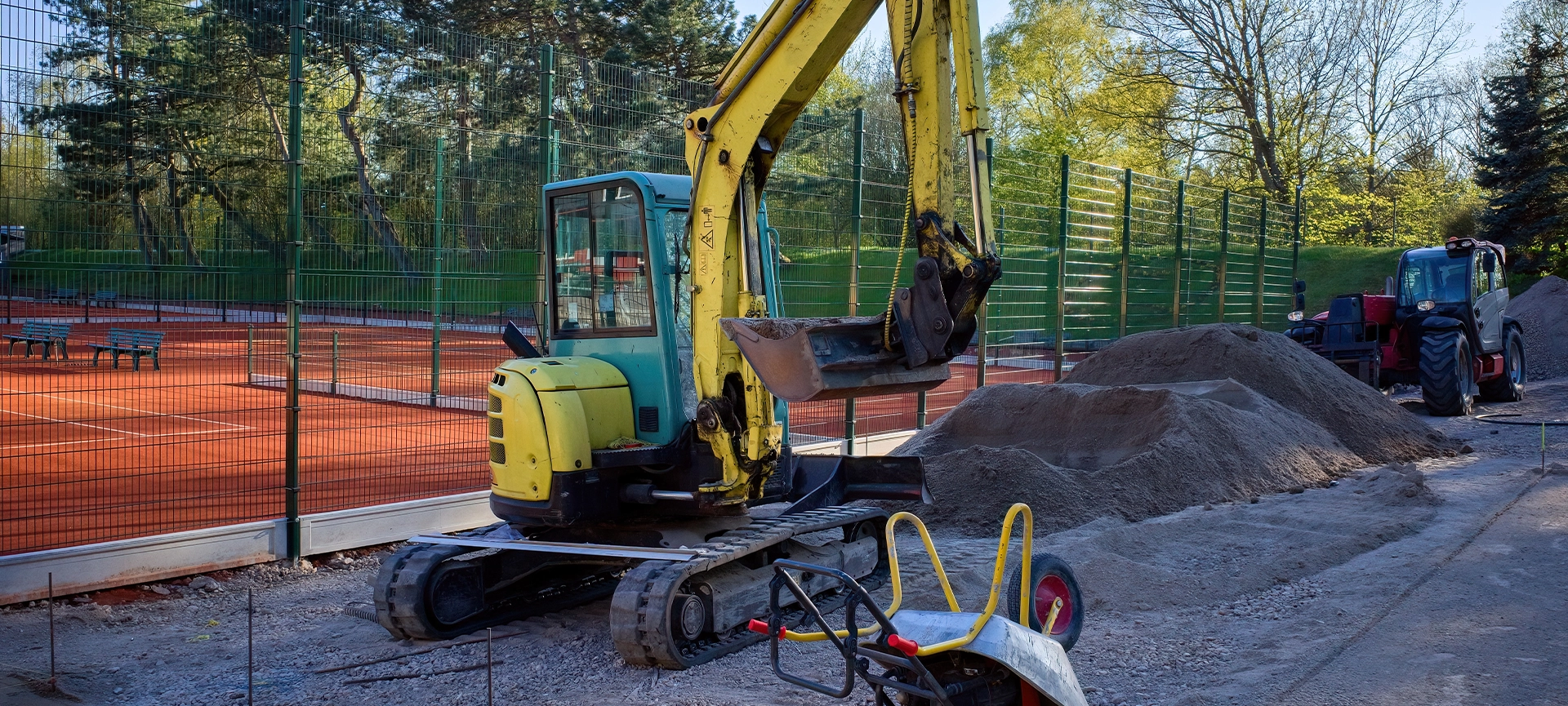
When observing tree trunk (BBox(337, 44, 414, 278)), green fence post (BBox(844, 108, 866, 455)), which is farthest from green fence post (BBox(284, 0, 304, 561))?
green fence post (BBox(844, 108, 866, 455))

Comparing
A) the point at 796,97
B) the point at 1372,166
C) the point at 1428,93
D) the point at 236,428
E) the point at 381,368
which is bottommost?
the point at 236,428

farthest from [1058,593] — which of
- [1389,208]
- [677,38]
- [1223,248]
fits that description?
[1389,208]

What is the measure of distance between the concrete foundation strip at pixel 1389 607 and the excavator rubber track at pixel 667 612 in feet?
8.05

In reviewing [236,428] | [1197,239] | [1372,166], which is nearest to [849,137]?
[236,428]

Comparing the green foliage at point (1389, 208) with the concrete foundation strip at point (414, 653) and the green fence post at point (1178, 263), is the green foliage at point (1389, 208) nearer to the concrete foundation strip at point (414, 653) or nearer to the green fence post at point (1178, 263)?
the green fence post at point (1178, 263)

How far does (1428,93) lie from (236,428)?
37246 mm

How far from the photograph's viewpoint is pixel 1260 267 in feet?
72.1

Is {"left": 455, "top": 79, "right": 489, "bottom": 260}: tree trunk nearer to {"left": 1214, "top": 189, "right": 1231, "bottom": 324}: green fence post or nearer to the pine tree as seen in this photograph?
{"left": 1214, "top": 189, "right": 1231, "bottom": 324}: green fence post

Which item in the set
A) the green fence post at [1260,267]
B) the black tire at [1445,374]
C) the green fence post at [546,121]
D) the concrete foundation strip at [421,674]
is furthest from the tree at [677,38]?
the concrete foundation strip at [421,674]

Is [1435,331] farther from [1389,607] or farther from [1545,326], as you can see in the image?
[1389,607]

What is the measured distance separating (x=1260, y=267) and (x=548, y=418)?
19404 mm

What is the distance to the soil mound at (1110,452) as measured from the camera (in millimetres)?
8648

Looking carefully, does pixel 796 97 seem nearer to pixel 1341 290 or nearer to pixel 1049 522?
pixel 1049 522

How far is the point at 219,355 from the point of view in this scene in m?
11.3
